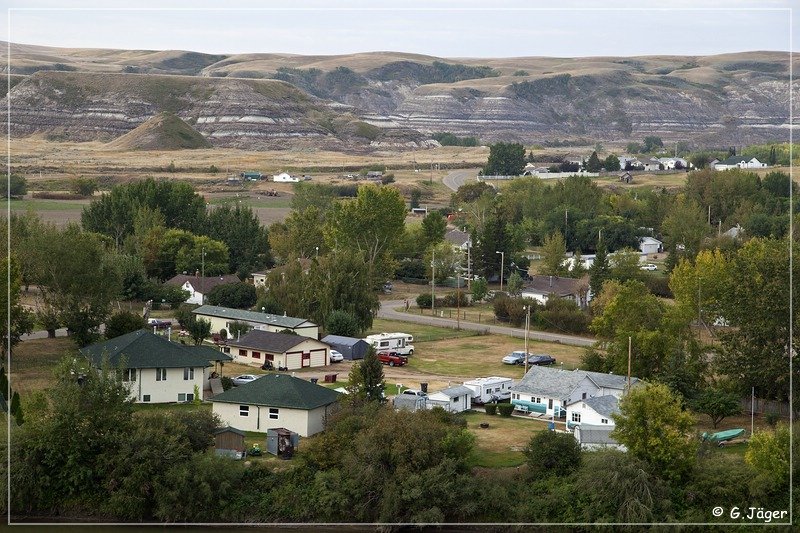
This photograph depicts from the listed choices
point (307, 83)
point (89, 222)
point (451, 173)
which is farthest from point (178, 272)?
point (307, 83)

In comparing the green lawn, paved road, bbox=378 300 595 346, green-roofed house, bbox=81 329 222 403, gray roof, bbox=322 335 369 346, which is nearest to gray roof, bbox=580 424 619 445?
green-roofed house, bbox=81 329 222 403

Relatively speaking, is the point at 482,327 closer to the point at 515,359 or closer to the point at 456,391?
the point at 515,359

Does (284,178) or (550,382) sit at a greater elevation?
(284,178)

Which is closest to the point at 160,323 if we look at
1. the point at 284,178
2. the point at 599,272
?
the point at 599,272

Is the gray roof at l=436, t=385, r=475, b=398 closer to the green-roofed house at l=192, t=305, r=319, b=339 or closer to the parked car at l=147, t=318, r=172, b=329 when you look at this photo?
the green-roofed house at l=192, t=305, r=319, b=339

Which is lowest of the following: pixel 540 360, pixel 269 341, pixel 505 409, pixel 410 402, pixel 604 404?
pixel 505 409

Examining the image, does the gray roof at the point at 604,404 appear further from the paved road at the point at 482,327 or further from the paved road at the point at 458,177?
the paved road at the point at 458,177

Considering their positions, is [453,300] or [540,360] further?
[453,300]
